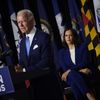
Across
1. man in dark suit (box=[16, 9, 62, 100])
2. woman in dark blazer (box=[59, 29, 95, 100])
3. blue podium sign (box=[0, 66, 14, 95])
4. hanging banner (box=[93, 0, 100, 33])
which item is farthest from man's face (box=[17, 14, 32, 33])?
hanging banner (box=[93, 0, 100, 33])

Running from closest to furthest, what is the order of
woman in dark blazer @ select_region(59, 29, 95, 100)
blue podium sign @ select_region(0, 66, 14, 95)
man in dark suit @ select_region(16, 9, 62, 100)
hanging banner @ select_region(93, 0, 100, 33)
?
1. blue podium sign @ select_region(0, 66, 14, 95)
2. man in dark suit @ select_region(16, 9, 62, 100)
3. woman in dark blazer @ select_region(59, 29, 95, 100)
4. hanging banner @ select_region(93, 0, 100, 33)

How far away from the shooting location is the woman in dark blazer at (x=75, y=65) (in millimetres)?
3494

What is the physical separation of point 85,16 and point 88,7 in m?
0.11

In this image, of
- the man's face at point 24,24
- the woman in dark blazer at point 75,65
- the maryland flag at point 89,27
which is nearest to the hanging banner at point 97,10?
the maryland flag at point 89,27

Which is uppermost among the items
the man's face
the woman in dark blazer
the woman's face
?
the man's face

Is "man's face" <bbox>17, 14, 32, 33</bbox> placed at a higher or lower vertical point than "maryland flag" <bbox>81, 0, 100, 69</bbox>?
higher

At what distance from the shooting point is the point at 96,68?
371 cm

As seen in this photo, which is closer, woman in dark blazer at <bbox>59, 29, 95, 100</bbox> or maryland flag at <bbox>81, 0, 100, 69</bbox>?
woman in dark blazer at <bbox>59, 29, 95, 100</bbox>

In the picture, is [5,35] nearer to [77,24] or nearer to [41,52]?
[77,24]

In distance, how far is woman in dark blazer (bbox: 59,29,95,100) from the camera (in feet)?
11.5

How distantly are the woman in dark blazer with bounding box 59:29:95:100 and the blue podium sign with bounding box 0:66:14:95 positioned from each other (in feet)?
5.73

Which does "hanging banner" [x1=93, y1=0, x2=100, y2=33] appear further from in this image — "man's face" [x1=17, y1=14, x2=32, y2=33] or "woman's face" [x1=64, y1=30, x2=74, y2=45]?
"man's face" [x1=17, y1=14, x2=32, y2=33]

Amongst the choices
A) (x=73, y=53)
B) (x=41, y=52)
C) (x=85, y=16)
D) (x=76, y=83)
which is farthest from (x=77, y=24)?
(x=41, y=52)

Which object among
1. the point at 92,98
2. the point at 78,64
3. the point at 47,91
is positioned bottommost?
the point at 92,98
